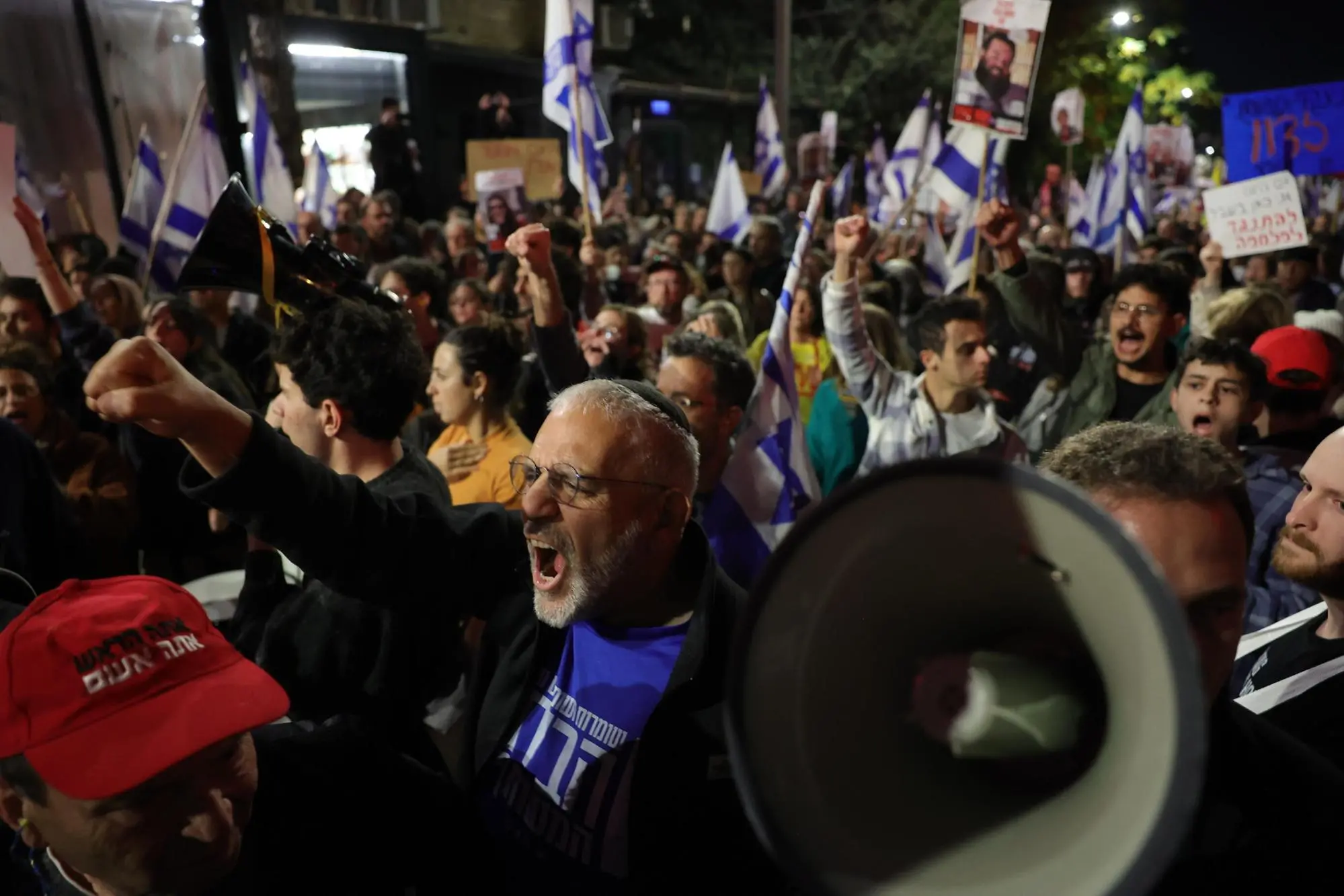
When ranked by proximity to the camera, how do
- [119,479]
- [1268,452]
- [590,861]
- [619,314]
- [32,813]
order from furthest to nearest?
1. [619,314]
2. [119,479]
3. [1268,452]
4. [590,861]
5. [32,813]

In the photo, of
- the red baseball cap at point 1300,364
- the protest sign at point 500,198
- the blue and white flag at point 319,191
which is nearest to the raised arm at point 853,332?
the red baseball cap at point 1300,364

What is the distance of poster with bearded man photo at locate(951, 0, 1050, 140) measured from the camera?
5.85 meters

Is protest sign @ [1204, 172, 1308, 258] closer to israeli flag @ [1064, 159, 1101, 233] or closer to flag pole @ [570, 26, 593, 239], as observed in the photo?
flag pole @ [570, 26, 593, 239]

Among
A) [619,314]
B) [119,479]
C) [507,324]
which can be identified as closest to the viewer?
[507,324]

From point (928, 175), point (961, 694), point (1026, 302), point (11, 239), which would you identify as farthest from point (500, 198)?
point (961, 694)

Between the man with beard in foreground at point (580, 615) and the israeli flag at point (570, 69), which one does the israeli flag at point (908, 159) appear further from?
the man with beard in foreground at point (580, 615)

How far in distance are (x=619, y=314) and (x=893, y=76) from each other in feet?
87.3

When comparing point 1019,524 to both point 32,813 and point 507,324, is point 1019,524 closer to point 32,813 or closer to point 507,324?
point 32,813

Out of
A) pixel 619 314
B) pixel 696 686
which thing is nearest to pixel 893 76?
pixel 619 314

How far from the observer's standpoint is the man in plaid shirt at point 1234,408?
10.4 ft

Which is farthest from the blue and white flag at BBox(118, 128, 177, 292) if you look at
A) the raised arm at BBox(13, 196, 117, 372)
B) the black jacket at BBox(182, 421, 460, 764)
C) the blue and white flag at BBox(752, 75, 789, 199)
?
the blue and white flag at BBox(752, 75, 789, 199)

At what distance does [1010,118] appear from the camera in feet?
19.4

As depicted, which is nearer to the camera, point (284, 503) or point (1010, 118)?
point (284, 503)

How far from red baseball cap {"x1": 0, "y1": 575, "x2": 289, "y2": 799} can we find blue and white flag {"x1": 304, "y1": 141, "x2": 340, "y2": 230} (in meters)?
9.87
